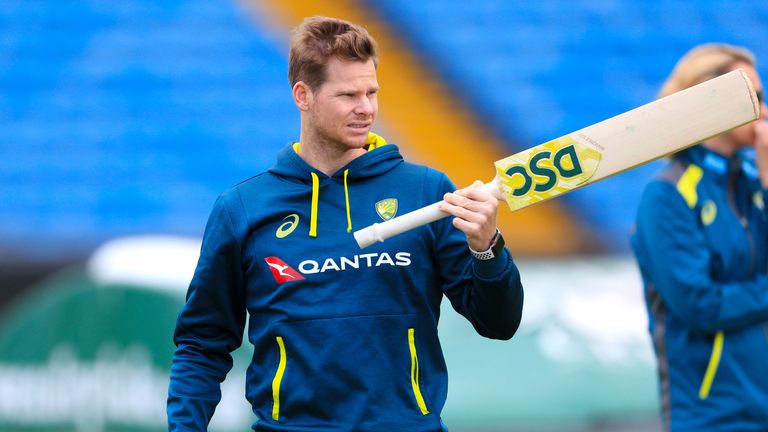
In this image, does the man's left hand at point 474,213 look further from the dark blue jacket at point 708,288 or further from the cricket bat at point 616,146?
the dark blue jacket at point 708,288

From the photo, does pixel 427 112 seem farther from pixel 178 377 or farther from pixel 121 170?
pixel 178 377

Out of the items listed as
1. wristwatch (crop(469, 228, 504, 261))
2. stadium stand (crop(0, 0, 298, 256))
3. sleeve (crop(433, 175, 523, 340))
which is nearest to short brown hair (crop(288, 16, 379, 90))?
sleeve (crop(433, 175, 523, 340))

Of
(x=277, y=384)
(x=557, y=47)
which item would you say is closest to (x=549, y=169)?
(x=277, y=384)

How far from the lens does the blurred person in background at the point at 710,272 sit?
2.87 meters

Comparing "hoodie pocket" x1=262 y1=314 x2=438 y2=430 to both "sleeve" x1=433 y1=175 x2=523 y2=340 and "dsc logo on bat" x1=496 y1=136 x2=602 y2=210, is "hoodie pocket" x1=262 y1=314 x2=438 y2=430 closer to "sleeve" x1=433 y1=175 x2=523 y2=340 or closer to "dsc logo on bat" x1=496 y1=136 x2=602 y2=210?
"sleeve" x1=433 y1=175 x2=523 y2=340

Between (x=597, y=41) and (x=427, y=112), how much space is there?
1.30 meters

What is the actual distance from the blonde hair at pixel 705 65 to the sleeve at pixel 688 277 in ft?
0.93

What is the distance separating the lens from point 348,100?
7.51 ft

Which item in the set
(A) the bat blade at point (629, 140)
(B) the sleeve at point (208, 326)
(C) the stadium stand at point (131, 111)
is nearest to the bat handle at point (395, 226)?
(A) the bat blade at point (629, 140)

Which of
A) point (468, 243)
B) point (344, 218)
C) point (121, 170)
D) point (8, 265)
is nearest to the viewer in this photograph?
point (468, 243)

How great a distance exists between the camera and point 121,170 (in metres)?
7.63

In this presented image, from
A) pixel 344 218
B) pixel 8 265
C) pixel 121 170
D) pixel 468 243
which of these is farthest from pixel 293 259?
pixel 121 170

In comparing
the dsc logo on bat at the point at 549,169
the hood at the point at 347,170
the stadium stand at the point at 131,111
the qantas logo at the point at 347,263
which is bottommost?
the qantas logo at the point at 347,263

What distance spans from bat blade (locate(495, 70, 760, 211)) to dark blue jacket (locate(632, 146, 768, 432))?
31.0 inches
